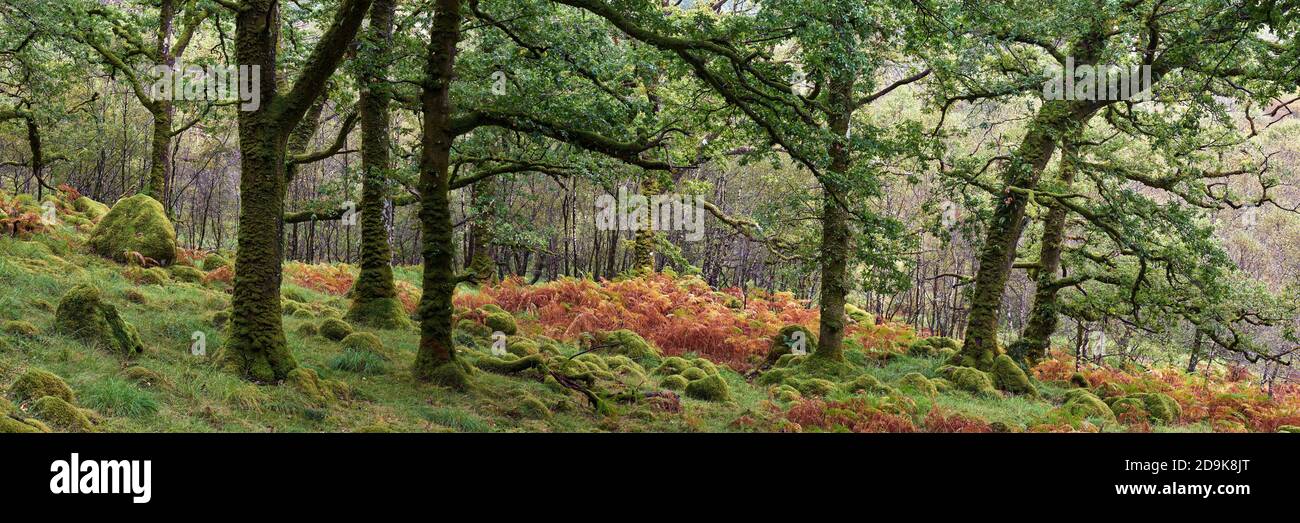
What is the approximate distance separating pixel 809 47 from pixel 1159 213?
618 centimetres

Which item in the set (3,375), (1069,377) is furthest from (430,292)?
(1069,377)

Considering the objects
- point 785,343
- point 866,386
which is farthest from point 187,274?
point 866,386

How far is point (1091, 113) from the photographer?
1267 cm

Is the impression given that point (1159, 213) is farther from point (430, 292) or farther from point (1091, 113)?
point (430, 292)

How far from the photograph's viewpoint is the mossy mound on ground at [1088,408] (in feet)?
35.8

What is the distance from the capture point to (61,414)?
225 inches

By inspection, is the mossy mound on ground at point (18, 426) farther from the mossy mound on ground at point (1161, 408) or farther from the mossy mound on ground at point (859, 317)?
the mossy mound on ground at point (859, 317)

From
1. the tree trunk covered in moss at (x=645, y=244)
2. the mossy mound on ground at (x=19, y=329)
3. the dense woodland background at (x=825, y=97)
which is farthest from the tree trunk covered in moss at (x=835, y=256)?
the mossy mound on ground at (x=19, y=329)

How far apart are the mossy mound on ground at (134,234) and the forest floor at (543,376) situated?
329 mm

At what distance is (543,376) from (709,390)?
2.11m

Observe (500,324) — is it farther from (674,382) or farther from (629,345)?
(674,382)

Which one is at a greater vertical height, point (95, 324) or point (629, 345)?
point (95, 324)

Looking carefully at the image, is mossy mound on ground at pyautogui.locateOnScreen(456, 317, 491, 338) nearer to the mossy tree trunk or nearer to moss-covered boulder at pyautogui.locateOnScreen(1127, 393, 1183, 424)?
the mossy tree trunk

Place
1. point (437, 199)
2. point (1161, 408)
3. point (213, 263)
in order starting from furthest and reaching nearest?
1. point (213, 263)
2. point (1161, 408)
3. point (437, 199)
